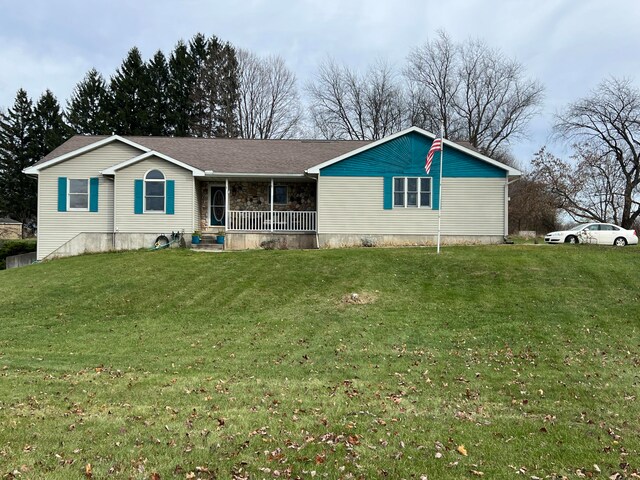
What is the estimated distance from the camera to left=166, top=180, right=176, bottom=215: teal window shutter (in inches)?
736

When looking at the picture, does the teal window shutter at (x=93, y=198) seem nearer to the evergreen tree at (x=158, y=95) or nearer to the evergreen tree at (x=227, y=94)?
the evergreen tree at (x=227, y=94)

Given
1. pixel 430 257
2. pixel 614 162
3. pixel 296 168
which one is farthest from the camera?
pixel 614 162

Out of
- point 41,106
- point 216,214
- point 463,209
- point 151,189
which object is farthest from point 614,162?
point 41,106

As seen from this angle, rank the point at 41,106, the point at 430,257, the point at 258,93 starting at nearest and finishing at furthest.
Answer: the point at 430,257
the point at 258,93
the point at 41,106

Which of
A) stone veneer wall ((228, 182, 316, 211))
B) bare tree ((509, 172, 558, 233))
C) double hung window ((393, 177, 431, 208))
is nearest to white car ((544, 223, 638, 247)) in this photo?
double hung window ((393, 177, 431, 208))

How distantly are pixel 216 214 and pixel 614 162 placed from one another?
3114 centimetres

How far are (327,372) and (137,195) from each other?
48.2 feet

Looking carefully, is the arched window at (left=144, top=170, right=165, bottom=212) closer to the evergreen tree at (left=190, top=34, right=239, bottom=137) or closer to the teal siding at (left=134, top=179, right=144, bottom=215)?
the teal siding at (left=134, top=179, right=144, bottom=215)

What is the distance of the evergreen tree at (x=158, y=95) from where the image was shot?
4467cm

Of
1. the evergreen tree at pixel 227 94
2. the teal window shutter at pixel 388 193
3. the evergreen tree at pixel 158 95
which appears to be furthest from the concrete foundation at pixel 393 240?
the evergreen tree at pixel 158 95

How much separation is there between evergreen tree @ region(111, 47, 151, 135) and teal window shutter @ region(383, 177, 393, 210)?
32.7 m

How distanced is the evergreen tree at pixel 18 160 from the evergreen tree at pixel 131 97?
1126 centimetres

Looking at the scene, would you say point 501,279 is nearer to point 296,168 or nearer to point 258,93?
point 296,168

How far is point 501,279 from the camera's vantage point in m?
12.2
